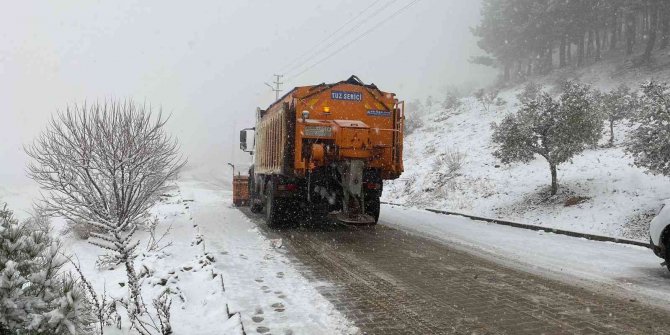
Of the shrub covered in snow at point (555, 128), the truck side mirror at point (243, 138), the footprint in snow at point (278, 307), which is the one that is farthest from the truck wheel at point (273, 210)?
the shrub covered in snow at point (555, 128)

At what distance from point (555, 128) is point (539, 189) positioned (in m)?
2.66

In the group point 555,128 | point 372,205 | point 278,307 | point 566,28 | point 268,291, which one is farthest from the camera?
point 566,28

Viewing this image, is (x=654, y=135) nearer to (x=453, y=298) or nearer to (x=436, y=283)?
(x=436, y=283)

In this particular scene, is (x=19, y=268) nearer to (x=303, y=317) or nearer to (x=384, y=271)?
(x=303, y=317)

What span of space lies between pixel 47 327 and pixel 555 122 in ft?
45.7

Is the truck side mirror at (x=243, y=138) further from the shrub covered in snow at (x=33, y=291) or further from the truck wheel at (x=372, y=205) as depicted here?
the shrub covered in snow at (x=33, y=291)

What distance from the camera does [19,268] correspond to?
3064 millimetres

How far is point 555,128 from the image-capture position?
13617 millimetres

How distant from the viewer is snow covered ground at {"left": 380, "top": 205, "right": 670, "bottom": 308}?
21.3 feet

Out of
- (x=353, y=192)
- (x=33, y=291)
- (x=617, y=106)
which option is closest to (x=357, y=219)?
(x=353, y=192)

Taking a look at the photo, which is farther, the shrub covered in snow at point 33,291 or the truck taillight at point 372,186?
the truck taillight at point 372,186

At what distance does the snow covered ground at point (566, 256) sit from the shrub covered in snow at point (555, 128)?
3.13 meters

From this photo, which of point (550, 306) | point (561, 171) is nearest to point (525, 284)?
point (550, 306)

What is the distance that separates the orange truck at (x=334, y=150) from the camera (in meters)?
10.1
